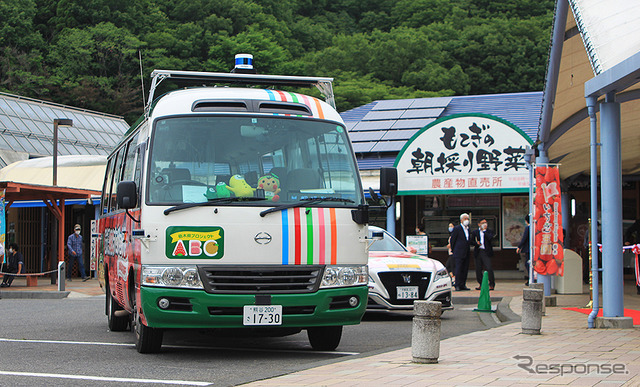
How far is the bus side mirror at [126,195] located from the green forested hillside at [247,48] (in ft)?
156

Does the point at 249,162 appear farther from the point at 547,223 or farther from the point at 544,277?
the point at 544,277

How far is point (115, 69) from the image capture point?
200 feet

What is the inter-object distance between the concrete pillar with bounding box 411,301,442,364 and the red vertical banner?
8.42 meters

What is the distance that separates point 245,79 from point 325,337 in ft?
12.4

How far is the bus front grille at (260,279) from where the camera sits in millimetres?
8320

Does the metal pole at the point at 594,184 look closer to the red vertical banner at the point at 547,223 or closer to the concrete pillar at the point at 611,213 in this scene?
the concrete pillar at the point at 611,213

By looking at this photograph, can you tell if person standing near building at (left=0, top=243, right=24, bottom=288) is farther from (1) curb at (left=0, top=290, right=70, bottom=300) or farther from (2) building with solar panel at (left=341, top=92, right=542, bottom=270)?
(2) building with solar panel at (left=341, top=92, right=542, bottom=270)

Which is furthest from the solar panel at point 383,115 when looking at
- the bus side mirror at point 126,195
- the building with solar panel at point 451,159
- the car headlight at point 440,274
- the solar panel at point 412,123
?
the bus side mirror at point 126,195

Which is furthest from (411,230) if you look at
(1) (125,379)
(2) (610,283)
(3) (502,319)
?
(1) (125,379)

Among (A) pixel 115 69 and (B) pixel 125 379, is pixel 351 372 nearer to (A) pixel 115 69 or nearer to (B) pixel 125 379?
(B) pixel 125 379

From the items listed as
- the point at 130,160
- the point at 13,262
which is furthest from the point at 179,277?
the point at 13,262

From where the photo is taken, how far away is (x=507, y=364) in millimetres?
7668

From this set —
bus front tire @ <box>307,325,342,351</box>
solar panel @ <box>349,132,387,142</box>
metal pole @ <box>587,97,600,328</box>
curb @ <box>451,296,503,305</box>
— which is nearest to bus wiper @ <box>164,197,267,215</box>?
bus front tire @ <box>307,325,342,351</box>

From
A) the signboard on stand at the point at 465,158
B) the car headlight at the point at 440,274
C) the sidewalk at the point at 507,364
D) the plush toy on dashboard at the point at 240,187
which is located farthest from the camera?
the signboard on stand at the point at 465,158
